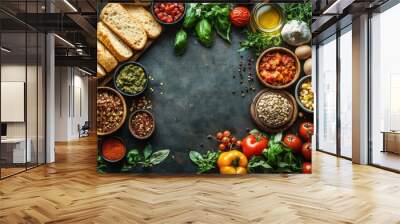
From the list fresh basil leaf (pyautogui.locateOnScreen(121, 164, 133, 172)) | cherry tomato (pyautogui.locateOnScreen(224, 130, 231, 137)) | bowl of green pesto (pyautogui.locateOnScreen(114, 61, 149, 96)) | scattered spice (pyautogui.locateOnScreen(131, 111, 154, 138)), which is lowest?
fresh basil leaf (pyautogui.locateOnScreen(121, 164, 133, 172))

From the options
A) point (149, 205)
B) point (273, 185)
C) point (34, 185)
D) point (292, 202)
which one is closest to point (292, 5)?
point (273, 185)

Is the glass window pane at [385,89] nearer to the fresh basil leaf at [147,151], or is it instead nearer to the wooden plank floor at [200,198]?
the wooden plank floor at [200,198]

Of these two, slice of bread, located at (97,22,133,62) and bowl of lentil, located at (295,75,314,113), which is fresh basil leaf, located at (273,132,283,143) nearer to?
bowl of lentil, located at (295,75,314,113)

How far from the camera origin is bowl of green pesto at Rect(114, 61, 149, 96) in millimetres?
6098

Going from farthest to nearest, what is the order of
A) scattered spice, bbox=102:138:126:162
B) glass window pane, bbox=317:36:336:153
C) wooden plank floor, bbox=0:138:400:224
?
glass window pane, bbox=317:36:336:153
scattered spice, bbox=102:138:126:162
wooden plank floor, bbox=0:138:400:224

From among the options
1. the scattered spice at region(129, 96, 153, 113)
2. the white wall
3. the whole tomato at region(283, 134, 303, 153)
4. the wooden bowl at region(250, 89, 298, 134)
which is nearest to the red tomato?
the scattered spice at region(129, 96, 153, 113)

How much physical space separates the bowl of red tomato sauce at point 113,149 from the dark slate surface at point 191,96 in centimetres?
10

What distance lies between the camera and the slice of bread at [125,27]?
6.11 m

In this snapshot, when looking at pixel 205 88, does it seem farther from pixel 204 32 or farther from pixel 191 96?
pixel 204 32

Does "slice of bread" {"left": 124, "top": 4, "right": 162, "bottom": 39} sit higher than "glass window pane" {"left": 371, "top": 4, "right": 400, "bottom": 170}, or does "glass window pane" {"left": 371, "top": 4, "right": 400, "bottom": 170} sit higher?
"slice of bread" {"left": 124, "top": 4, "right": 162, "bottom": 39}

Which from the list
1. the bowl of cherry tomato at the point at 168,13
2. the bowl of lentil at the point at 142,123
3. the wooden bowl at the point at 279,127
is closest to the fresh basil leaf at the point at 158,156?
the bowl of lentil at the point at 142,123

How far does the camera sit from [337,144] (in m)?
9.23

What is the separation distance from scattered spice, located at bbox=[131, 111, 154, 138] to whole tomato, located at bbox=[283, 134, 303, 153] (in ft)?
6.94

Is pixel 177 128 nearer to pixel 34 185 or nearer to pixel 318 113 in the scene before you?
pixel 34 185
